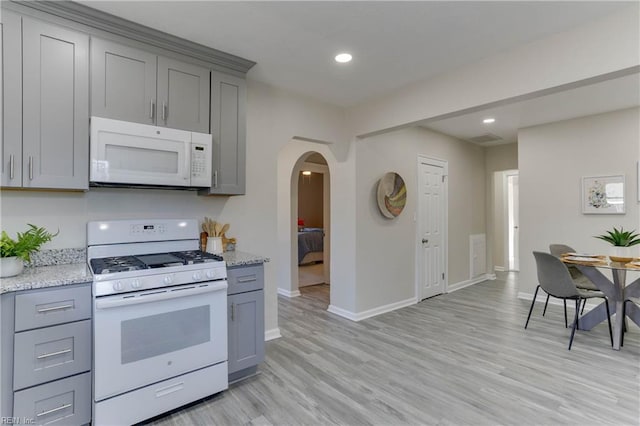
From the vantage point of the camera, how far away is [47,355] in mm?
1703

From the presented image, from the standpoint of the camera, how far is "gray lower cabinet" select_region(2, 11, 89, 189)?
6.00 ft

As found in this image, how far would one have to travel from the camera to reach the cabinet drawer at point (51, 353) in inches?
64.5

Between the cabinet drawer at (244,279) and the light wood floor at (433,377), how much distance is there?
72 cm

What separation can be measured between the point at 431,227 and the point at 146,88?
4.16 meters

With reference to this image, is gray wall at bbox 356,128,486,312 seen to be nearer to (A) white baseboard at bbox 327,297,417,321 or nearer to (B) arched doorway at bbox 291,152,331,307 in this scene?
(A) white baseboard at bbox 327,297,417,321

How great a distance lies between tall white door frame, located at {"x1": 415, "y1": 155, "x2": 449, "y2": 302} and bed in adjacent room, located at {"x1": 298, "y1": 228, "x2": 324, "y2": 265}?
2.87 metres

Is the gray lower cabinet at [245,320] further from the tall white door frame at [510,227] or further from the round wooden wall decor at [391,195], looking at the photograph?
the tall white door frame at [510,227]

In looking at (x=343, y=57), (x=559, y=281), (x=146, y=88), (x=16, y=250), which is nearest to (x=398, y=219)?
(x=559, y=281)

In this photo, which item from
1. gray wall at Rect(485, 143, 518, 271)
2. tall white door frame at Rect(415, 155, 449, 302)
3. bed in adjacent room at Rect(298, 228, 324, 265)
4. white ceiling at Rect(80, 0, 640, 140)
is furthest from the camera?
bed in adjacent room at Rect(298, 228, 324, 265)

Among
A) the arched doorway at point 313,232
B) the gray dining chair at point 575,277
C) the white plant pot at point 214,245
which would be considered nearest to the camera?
the white plant pot at point 214,245

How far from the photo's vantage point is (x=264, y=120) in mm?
3252

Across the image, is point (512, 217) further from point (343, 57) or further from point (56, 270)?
point (56, 270)

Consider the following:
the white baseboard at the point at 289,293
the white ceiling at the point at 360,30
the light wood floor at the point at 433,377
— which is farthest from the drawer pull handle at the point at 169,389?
the white baseboard at the point at 289,293

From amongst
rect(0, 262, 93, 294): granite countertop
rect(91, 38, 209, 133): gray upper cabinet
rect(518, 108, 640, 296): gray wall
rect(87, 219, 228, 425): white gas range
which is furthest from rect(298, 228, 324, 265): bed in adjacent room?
rect(0, 262, 93, 294): granite countertop
